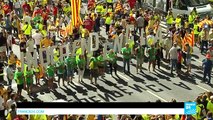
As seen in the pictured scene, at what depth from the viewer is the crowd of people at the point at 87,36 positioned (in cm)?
1697

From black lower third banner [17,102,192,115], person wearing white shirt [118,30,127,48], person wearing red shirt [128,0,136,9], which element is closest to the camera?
black lower third banner [17,102,192,115]

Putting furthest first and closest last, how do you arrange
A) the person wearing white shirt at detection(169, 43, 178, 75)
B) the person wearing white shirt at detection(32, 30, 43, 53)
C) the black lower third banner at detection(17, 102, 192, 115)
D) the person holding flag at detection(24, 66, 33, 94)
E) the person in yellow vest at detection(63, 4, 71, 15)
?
the person in yellow vest at detection(63, 4, 71, 15)
the person wearing white shirt at detection(32, 30, 43, 53)
the person wearing white shirt at detection(169, 43, 178, 75)
the person holding flag at detection(24, 66, 33, 94)
the black lower third banner at detection(17, 102, 192, 115)

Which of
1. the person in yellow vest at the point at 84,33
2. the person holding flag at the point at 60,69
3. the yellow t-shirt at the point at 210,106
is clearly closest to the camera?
the yellow t-shirt at the point at 210,106

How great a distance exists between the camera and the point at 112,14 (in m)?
24.0

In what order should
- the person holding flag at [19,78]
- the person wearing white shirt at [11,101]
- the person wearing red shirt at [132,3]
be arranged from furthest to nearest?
1. the person wearing red shirt at [132,3]
2. the person holding flag at [19,78]
3. the person wearing white shirt at [11,101]

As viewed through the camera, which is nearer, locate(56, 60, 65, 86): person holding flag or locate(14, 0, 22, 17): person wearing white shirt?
locate(56, 60, 65, 86): person holding flag

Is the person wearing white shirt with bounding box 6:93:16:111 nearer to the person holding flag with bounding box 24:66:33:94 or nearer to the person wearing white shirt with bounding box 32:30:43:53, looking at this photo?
the person holding flag with bounding box 24:66:33:94

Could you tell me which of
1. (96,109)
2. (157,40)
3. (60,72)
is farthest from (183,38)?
(96,109)

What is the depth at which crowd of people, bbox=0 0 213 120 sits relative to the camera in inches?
668

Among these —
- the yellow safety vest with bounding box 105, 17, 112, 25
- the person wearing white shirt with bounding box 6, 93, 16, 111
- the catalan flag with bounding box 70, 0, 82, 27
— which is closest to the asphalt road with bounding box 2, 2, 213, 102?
the person wearing white shirt with bounding box 6, 93, 16, 111

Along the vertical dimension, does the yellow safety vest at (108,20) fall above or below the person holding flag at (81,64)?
above

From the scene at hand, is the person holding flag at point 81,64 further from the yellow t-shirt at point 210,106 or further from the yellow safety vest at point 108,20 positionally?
the yellow safety vest at point 108,20

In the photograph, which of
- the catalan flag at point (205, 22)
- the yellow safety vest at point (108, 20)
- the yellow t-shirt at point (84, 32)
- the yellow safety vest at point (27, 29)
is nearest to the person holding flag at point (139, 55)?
the yellow t-shirt at point (84, 32)

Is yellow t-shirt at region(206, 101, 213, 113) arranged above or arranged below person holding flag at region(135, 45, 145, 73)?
below
